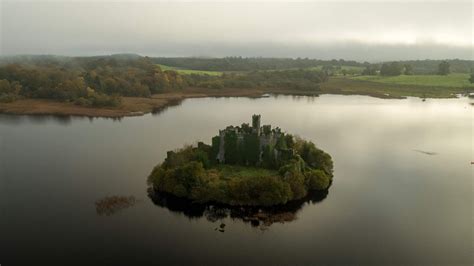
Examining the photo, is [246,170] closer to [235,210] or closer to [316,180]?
[235,210]

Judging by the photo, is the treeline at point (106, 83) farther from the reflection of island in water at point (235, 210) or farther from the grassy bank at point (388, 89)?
the reflection of island in water at point (235, 210)

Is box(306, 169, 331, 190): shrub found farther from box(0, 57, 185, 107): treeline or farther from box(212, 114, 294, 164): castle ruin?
box(0, 57, 185, 107): treeline

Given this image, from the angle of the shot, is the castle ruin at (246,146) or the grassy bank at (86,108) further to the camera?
the grassy bank at (86,108)

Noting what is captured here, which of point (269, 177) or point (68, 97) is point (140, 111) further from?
point (269, 177)

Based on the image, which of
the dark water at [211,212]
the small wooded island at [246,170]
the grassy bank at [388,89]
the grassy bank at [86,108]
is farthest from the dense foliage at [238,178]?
Answer: the grassy bank at [388,89]

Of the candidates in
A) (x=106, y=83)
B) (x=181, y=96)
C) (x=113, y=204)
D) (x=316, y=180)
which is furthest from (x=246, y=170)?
(x=181, y=96)

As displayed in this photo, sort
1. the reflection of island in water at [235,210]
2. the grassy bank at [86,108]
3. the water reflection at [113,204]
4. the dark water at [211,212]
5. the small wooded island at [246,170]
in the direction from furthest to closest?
1. the grassy bank at [86,108]
2. the small wooded island at [246,170]
3. the water reflection at [113,204]
4. the reflection of island in water at [235,210]
5. the dark water at [211,212]

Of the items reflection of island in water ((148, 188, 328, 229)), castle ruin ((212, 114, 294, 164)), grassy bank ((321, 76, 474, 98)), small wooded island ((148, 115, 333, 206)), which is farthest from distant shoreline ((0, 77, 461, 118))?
reflection of island in water ((148, 188, 328, 229))
